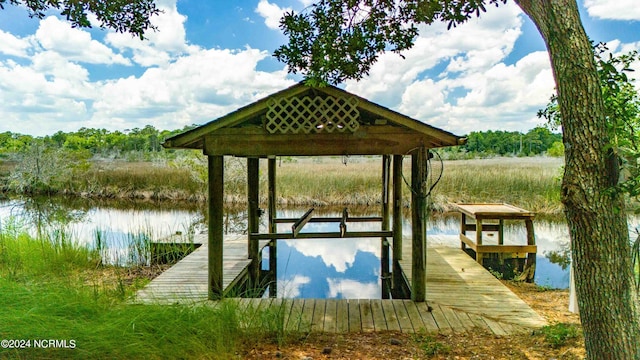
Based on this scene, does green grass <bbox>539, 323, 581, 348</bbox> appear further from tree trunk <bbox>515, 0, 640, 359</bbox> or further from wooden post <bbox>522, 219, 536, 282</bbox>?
wooden post <bbox>522, 219, 536, 282</bbox>

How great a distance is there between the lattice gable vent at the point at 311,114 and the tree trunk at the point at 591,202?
2.29m

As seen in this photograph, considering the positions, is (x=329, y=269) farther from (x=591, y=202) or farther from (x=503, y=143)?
(x=503, y=143)

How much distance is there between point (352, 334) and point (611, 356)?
2.01 metres

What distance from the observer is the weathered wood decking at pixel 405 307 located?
382 centimetres

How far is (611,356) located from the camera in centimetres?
219

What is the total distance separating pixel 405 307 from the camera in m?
4.38

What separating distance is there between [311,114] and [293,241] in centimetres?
551

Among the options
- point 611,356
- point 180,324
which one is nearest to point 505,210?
point 611,356

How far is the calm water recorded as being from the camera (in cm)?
621

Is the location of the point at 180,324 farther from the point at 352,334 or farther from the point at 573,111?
the point at 573,111

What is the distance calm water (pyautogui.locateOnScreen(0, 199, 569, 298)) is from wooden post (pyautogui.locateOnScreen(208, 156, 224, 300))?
79cm

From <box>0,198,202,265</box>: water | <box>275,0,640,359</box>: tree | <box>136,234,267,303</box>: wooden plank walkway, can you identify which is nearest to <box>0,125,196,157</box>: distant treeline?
<box>0,198,202,265</box>: water

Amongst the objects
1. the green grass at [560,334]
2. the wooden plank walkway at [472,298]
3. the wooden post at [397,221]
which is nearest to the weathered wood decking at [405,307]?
the wooden plank walkway at [472,298]

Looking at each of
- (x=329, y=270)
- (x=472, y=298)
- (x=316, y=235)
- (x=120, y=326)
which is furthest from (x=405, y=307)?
(x=120, y=326)
